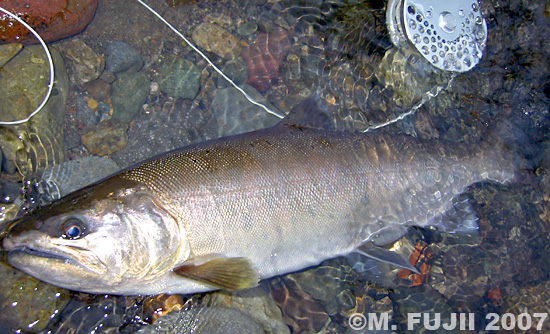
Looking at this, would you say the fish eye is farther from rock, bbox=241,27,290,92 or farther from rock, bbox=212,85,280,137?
rock, bbox=241,27,290,92

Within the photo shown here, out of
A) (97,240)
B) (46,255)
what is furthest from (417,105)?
(46,255)

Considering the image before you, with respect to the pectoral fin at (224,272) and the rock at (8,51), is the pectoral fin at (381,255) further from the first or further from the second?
the rock at (8,51)

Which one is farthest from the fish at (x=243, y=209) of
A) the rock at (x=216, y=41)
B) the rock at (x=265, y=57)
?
the rock at (x=216, y=41)

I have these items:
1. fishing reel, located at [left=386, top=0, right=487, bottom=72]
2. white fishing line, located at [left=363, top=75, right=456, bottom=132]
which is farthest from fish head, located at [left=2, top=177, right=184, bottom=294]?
fishing reel, located at [left=386, top=0, right=487, bottom=72]

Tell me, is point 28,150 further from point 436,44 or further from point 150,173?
point 436,44

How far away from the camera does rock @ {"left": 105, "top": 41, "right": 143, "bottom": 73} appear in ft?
13.4

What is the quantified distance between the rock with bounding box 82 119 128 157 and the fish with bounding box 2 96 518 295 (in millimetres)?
1307

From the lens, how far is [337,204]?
286 cm

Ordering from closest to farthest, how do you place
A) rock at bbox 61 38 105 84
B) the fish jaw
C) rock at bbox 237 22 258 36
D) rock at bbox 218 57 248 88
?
1. the fish jaw
2. rock at bbox 61 38 105 84
3. rock at bbox 218 57 248 88
4. rock at bbox 237 22 258 36

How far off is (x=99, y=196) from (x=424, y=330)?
136 inches

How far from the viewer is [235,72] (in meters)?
4.32

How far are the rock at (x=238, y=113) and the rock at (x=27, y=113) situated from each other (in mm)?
1817

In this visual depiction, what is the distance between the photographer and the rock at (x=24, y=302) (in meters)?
2.80

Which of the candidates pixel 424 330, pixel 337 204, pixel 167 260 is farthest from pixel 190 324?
pixel 424 330
